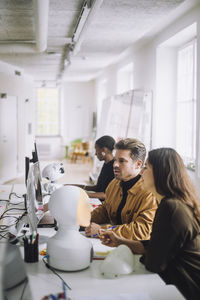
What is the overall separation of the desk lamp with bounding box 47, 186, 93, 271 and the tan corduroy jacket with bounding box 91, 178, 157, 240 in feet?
1.61

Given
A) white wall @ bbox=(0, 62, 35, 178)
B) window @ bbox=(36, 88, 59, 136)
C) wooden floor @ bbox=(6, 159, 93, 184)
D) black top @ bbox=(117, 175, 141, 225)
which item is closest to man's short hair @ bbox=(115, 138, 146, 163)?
black top @ bbox=(117, 175, 141, 225)

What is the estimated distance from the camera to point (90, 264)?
1876 millimetres

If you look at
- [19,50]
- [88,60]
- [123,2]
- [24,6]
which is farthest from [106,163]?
[88,60]

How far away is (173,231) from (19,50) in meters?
6.07

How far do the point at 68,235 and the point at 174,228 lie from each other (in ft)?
1.74

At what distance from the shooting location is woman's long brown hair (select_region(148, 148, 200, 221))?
179 cm

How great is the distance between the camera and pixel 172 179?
181 centimetres

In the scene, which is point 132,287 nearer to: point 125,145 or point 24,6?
point 125,145

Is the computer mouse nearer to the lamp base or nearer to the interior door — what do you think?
the lamp base

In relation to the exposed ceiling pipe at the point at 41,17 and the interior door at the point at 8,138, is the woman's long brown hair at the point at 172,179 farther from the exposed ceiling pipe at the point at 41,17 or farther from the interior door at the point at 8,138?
the interior door at the point at 8,138

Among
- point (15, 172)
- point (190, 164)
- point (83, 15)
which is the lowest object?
point (15, 172)

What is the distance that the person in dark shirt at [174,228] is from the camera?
167 cm

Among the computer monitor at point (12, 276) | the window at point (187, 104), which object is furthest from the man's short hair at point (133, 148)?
the window at point (187, 104)

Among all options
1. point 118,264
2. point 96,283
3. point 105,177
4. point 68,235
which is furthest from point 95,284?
point 105,177
